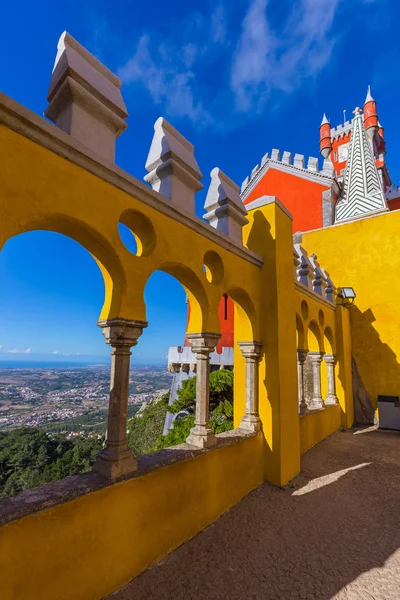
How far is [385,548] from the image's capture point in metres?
3.04

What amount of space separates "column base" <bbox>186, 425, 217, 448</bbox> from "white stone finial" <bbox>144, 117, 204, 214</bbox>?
2.53 metres

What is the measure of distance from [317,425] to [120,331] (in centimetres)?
574

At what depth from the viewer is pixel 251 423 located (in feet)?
14.6

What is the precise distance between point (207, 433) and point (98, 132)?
3.27m

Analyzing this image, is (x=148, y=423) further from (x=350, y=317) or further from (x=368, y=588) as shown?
(x=368, y=588)

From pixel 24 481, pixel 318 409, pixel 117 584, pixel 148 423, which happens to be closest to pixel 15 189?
pixel 117 584

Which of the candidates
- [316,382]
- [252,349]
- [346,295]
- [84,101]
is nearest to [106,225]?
[84,101]

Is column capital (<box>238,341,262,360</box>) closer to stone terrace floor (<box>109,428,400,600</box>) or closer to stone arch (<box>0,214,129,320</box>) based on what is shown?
stone terrace floor (<box>109,428,400,600</box>)

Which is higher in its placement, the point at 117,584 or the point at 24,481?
the point at 117,584

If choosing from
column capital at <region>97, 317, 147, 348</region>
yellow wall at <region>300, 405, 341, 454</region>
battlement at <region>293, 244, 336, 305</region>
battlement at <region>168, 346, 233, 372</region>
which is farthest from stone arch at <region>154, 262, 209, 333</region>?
battlement at <region>168, 346, 233, 372</region>

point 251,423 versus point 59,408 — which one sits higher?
point 251,423

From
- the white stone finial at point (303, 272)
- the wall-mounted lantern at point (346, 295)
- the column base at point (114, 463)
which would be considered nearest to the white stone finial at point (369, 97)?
the wall-mounted lantern at point (346, 295)

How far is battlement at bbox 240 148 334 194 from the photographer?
1534cm

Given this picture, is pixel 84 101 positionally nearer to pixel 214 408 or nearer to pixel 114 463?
pixel 114 463
